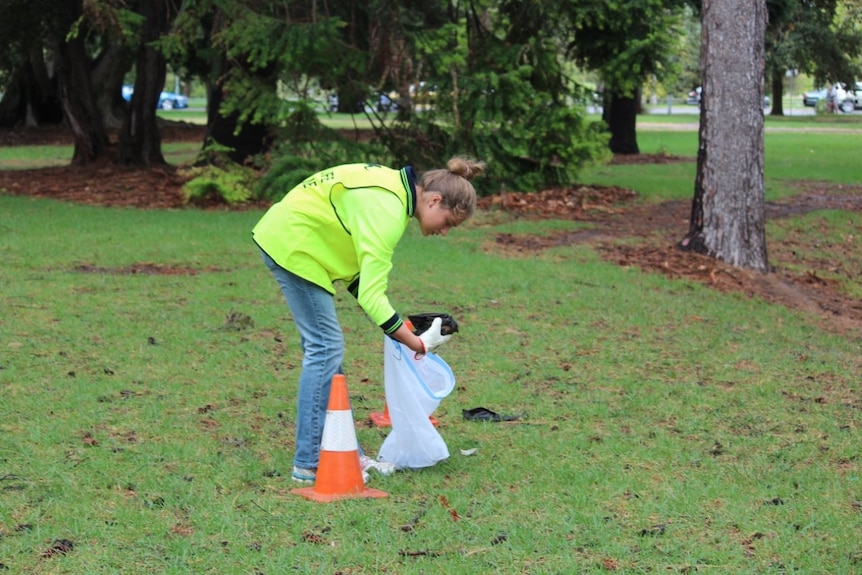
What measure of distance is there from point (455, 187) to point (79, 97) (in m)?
15.5

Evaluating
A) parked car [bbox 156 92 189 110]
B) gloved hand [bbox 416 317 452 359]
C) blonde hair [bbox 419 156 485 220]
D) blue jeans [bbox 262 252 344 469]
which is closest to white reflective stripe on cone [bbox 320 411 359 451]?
blue jeans [bbox 262 252 344 469]

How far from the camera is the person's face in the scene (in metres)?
4.66

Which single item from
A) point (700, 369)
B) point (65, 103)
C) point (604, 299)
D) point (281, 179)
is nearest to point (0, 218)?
point (281, 179)

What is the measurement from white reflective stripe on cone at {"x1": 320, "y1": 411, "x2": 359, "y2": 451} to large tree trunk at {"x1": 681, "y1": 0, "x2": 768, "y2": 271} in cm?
713

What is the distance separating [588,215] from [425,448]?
33.0ft

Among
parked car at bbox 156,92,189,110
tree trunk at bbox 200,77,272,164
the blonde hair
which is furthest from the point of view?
parked car at bbox 156,92,189,110

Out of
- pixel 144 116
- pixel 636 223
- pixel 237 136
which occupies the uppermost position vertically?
pixel 144 116

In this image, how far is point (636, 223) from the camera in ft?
46.1

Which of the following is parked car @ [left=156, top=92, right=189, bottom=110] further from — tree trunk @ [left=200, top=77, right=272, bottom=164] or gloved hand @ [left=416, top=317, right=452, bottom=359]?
gloved hand @ [left=416, top=317, right=452, bottom=359]

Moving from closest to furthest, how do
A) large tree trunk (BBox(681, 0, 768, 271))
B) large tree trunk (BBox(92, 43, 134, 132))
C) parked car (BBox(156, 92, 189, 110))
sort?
large tree trunk (BBox(681, 0, 768, 271)), large tree trunk (BBox(92, 43, 134, 132)), parked car (BBox(156, 92, 189, 110))

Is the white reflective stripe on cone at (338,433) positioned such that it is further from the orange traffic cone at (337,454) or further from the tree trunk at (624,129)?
the tree trunk at (624,129)

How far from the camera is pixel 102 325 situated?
8047 millimetres

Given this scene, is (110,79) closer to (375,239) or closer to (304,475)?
(304,475)

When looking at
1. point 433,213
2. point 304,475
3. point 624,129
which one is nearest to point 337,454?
point 304,475
